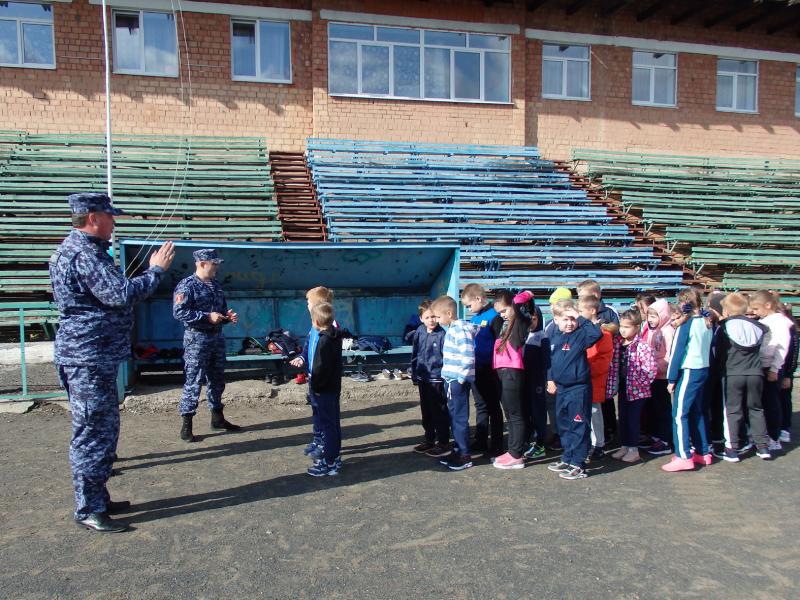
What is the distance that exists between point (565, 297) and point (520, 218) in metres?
7.10

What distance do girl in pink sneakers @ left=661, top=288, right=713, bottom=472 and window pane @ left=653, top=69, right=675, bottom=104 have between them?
43.9 feet

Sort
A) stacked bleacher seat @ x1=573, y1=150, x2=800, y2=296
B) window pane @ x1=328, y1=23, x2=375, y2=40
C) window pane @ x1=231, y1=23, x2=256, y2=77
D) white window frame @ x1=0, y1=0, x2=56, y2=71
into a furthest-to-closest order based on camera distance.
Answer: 1. window pane @ x1=328, y1=23, x2=375, y2=40
2. window pane @ x1=231, y1=23, x2=256, y2=77
3. white window frame @ x1=0, y1=0, x2=56, y2=71
4. stacked bleacher seat @ x1=573, y1=150, x2=800, y2=296

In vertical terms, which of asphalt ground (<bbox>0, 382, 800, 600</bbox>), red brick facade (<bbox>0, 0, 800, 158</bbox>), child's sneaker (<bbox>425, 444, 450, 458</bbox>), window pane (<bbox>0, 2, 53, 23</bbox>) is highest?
window pane (<bbox>0, 2, 53, 23</bbox>)

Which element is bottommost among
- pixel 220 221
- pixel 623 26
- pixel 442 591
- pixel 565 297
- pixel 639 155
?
pixel 442 591

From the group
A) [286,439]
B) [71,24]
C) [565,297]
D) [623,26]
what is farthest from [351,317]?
[623,26]

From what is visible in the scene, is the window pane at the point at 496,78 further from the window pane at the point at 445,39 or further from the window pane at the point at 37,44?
the window pane at the point at 37,44

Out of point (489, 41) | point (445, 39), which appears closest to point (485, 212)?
point (445, 39)

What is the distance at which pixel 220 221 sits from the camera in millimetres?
11781

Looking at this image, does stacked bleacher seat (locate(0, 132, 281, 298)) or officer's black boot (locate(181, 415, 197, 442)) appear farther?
stacked bleacher seat (locate(0, 132, 281, 298))

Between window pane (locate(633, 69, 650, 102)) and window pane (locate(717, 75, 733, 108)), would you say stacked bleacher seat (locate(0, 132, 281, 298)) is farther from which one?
window pane (locate(717, 75, 733, 108))

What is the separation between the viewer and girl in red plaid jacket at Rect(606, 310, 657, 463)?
5.61 meters

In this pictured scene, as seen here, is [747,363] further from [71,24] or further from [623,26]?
[71,24]

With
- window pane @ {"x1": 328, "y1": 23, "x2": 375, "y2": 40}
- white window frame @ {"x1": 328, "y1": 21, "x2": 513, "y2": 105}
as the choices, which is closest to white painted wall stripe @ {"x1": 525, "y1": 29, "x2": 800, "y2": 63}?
white window frame @ {"x1": 328, "y1": 21, "x2": 513, "y2": 105}

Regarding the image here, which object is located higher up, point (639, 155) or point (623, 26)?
point (623, 26)
